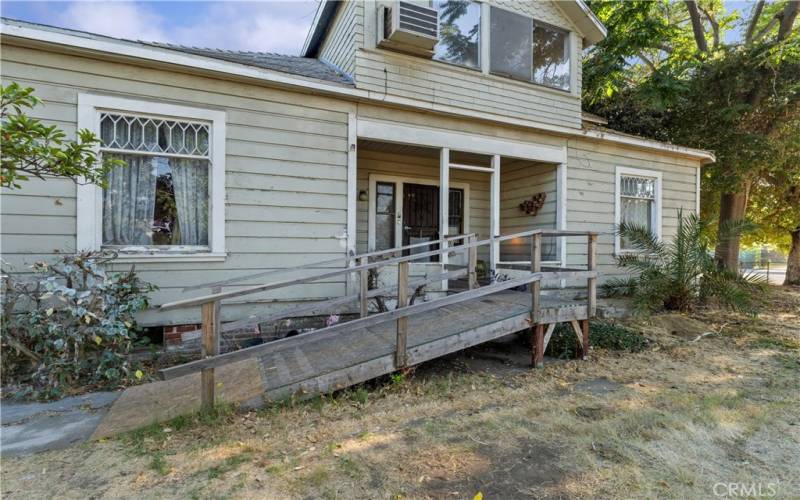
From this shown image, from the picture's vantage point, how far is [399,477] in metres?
2.28

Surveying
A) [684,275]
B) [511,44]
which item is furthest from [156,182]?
[684,275]

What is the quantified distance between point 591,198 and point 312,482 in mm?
6552

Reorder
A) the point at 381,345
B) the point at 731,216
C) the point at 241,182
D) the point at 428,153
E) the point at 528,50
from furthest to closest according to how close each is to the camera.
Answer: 1. the point at 731,216
2. the point at 428,153
3. the point at 528,50
4. the point at 241,182
5. the point at 381,345

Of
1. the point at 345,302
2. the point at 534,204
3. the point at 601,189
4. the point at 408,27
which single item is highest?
the point at 408,27

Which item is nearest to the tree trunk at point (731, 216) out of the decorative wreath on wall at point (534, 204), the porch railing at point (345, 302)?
the decorative wreath on wall at point (534, 204)

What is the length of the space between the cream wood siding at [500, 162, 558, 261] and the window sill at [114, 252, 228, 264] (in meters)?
5.23

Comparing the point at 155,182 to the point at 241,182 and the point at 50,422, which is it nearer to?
the point at 241,182

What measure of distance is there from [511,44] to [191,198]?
5.33 metres

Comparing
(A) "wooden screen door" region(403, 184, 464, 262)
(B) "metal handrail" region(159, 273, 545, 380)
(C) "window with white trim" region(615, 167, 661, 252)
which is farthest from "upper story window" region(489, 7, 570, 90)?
(B) "metal handrail" region(159, 273, 545, 380)

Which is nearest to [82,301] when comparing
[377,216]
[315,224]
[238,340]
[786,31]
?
[238,340]

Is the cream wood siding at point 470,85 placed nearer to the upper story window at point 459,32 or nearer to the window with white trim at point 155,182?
the upper story window at point 459,32

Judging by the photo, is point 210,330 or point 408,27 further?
point 408,27

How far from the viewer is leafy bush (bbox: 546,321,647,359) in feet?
15.6

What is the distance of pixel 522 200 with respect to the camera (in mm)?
7598
